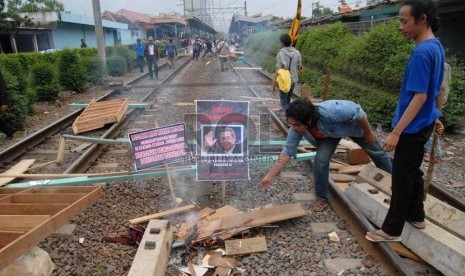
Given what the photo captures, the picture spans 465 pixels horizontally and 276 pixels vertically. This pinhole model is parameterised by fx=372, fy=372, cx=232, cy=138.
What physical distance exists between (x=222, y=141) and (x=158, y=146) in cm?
81

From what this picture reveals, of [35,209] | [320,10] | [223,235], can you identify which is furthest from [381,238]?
[320,10]

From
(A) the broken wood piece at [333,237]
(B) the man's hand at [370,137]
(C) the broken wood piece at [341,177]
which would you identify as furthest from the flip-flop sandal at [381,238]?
(C) the broken wood piece at [341,177]

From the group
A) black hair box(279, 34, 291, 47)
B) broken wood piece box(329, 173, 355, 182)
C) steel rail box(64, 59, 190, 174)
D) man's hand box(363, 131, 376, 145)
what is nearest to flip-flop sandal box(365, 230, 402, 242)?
man's hand box(363, 131, 376, 145)

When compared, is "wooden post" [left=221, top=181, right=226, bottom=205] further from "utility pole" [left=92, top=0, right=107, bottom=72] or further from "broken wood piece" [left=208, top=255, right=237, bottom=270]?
"utility pole" [left=92, top=0, right=107, bottom=72]

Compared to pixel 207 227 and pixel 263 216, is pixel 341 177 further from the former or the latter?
pixel 207 227

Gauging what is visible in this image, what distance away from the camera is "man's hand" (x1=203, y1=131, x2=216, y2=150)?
15.0 feet

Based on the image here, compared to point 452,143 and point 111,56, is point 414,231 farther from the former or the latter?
point 111,56

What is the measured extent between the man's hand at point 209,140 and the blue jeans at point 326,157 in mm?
1252

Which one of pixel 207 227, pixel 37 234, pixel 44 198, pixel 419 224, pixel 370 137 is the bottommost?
pixel 207 227

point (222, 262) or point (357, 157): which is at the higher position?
point (357, 157)

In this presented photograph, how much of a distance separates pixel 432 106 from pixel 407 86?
277 millimetres

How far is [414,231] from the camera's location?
344 cm

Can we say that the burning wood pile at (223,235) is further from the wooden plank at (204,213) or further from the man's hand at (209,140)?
the man's hand at (209,140)

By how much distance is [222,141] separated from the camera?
4.64 metres
